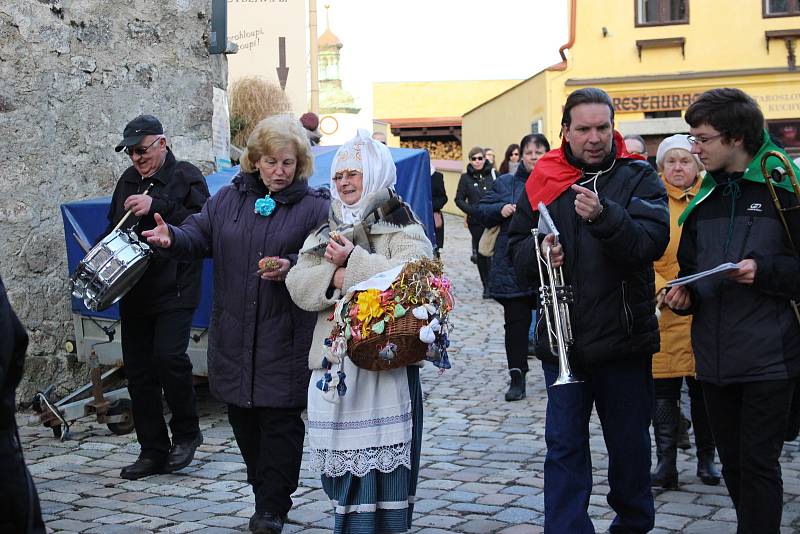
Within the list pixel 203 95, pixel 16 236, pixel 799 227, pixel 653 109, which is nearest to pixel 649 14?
pixel 653 109

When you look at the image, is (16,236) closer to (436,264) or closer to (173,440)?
(173,440)

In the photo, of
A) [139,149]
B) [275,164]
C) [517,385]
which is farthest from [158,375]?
[517,385]

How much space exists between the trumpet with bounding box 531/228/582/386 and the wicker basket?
49 centimetres

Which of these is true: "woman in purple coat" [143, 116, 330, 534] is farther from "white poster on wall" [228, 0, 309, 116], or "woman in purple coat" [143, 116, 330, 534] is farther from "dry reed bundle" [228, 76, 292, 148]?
"white poster on wall" [228, 0, 309, 116]

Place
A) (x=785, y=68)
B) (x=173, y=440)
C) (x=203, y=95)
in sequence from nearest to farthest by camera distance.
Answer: (x=173, y=440) → (x=203, y=95) → (x=785, y=68)

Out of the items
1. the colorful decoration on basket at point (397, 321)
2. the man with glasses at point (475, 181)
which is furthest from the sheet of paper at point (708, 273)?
the man with glasses at point (475, 181)

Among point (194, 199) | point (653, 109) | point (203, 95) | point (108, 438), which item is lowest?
point (108, 438)

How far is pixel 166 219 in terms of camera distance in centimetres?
651

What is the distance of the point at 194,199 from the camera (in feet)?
21.7

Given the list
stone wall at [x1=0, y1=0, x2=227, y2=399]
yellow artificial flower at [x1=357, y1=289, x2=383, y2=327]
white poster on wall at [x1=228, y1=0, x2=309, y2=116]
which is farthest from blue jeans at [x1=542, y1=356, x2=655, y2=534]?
white poster on wall at [x1=228, y1=0, x2=309, y2=116]

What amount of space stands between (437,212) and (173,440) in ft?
29.7

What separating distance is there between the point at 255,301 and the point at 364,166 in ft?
2.96

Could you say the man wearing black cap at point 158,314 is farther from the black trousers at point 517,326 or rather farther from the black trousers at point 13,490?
the black trousers at point 13,490

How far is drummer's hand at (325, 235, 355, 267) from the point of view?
182 inches
